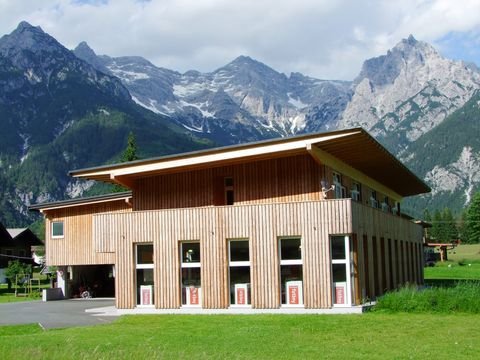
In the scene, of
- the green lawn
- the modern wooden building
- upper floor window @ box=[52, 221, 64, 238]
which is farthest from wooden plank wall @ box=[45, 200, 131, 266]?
the green lawn

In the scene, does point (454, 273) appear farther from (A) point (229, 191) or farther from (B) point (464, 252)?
(B) point (464, 252)

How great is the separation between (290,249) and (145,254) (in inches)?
206

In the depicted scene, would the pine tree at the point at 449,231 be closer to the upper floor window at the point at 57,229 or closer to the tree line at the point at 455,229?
the tree line at the point at 455,229

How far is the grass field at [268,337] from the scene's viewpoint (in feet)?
45.1

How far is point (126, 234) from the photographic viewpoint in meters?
25.3

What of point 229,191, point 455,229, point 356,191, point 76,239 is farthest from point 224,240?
point 455,229

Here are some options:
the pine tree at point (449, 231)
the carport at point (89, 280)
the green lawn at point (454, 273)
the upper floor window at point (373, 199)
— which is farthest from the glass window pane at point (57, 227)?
the pine tree at point (449, 231)

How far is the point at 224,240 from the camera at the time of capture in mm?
23938

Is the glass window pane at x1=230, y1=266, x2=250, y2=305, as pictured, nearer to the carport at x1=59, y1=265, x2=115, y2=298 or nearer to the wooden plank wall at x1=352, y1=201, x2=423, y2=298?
the wooden plank wall at x1=352, y1=201, x2=423, y2=298

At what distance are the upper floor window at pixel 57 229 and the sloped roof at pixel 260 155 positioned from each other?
8.40 m

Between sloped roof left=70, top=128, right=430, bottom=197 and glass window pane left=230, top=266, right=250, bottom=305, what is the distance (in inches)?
149

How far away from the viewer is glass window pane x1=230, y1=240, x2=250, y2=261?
23922 millimetres

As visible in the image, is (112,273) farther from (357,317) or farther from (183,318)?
(357,317)

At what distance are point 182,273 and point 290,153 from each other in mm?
5440
